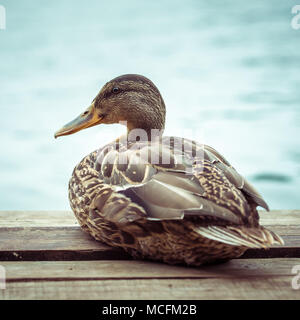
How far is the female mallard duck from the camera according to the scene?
170cm

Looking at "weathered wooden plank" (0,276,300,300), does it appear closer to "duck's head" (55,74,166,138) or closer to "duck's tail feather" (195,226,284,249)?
"duck's tail feather" (195,226,284,249)

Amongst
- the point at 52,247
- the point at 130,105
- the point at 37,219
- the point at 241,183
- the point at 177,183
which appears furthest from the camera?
the point at 37,219

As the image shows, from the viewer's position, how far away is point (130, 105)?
255 centimetres

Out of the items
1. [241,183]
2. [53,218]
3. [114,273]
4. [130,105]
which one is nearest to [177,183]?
[241,183]

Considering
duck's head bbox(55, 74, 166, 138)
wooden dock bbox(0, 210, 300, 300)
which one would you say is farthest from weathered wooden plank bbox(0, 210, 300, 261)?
duck's head bbox(55, 74, 166, 138)

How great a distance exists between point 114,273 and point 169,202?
0.34 m

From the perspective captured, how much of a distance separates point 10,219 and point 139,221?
3.70 feet

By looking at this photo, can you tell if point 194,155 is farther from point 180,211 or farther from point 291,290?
point 291,290

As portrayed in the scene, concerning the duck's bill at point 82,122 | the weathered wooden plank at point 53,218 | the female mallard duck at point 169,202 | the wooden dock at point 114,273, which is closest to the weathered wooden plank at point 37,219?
the weathered wooden plank at point 53,218

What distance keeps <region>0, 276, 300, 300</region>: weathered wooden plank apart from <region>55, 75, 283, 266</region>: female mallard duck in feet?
0.46

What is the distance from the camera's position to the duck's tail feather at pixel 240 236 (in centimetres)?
163

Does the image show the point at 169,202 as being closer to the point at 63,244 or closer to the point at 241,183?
the point at 241,183

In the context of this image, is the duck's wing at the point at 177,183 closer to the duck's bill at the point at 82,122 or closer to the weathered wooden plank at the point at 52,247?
the weathered wooden plank at the point at 52,247
